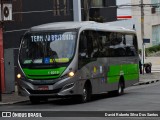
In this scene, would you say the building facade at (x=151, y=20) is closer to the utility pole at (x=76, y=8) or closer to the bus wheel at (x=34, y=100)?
the utility pole at (x=76, y=8)

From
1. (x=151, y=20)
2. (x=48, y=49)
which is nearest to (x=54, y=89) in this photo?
(x=48, y=49)

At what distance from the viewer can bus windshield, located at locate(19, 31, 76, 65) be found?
1992cm

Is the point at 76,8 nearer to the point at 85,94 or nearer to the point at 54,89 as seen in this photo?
the point at 85,94

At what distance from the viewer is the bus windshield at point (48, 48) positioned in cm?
1992

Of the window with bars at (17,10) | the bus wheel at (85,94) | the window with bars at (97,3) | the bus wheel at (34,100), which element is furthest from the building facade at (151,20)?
the bus wheel at (34,100)

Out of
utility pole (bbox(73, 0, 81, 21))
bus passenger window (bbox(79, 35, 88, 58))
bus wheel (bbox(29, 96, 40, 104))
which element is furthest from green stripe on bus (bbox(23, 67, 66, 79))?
utility pole (bbox(73, 0, 81, 21))

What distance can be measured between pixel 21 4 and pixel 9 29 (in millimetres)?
1579

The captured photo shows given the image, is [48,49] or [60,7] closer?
[48,49]

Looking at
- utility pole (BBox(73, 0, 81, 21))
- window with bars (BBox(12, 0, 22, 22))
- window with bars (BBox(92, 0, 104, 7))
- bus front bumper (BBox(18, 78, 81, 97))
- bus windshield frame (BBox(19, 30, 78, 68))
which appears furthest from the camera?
window with bars (BBox(92, 0, 104, 7))

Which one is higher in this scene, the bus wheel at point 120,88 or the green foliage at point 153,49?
the bus wheel at point 120,88

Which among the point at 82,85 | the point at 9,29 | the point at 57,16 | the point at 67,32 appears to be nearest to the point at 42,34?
the point at 67,32

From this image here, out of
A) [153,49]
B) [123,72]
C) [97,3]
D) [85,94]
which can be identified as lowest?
[153,49]

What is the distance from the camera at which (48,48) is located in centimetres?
2017

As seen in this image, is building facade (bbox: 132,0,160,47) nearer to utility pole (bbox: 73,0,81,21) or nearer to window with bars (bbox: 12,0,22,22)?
utility pole (bbox: 73,0,81,21)
